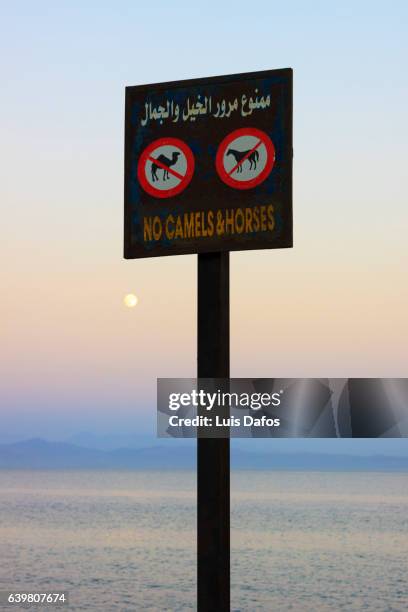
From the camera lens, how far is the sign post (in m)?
10.6

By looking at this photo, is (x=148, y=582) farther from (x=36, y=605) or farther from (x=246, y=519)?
(x=246, y=519)

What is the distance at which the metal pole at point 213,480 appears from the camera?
10578 millimetres

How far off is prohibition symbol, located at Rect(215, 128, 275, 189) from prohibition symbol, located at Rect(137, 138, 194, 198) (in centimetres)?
36

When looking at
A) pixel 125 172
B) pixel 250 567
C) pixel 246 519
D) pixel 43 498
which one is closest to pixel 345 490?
pixel 43 498

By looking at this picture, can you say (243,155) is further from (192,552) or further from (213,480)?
(192,552)

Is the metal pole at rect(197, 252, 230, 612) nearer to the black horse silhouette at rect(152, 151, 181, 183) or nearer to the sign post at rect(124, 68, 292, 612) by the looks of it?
the sign post at rect(124, 68, 292, 612)

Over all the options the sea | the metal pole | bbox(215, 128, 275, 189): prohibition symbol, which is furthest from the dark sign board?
the sea

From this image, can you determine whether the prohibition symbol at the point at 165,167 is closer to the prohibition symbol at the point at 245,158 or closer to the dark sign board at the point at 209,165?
the dark sign board at the point at 209,165

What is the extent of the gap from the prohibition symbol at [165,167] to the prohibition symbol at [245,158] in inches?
14.3

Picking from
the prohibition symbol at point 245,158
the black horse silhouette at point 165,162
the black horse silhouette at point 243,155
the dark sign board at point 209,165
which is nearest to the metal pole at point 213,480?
the dark sign board at point 209,165

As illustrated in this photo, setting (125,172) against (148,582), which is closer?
(125,172)

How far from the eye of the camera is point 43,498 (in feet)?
312

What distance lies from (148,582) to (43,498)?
63.1 metres

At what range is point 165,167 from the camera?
11070mm
